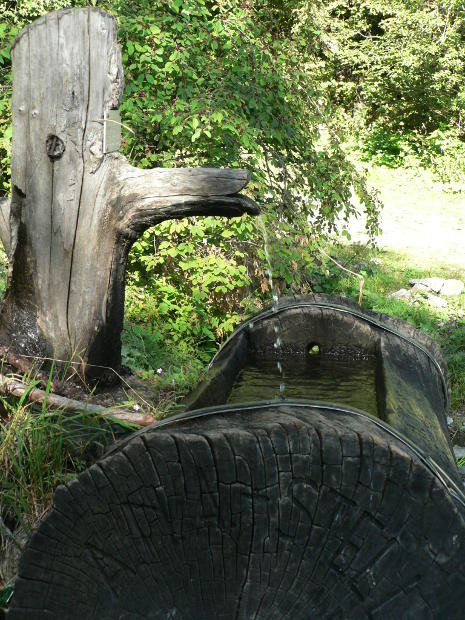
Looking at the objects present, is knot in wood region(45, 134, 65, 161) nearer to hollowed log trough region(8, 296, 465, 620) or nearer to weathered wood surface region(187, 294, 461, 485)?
weathered wood surface region(187, 294, 461, 485)

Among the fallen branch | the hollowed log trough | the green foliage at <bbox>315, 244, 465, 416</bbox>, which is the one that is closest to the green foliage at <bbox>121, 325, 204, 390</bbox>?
the fallen branch

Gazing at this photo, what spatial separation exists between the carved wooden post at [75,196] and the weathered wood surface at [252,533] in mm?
1426

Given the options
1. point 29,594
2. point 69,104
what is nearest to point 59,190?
point 69,104

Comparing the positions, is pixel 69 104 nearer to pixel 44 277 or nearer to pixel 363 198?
pixel 44 277

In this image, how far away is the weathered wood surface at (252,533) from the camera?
1.92 m

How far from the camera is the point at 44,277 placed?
3.57 metres

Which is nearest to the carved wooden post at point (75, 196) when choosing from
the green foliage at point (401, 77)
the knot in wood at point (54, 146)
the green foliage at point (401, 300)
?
the knot in wood at point (54, 146)

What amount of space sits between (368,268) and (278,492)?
624 cm

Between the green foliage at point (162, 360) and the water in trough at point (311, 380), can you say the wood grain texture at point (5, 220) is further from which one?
the water in trough at point (311, 380)

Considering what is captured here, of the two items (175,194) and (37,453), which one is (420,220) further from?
(37,453)

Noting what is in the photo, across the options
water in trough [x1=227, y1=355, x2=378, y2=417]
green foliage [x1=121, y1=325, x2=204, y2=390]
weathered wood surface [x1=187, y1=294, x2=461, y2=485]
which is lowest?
green foliage [x1=121, y1=325, x2=204, y2=390]

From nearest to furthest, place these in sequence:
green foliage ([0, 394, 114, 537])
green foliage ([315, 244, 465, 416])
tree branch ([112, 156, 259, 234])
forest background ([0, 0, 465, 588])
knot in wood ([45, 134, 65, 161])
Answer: green foliage ([0, 394, 114, 537]) → tree branch ([112, 156, 259, 234]) → knot in wood ([45, 134, 65, 161]) → forest background ([0, 0, 465, 588]) → green foliage ([315, 244, 465, 416])

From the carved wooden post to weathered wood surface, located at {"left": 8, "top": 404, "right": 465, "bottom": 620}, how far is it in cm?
143

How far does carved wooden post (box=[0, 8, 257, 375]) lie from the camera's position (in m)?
3.27
